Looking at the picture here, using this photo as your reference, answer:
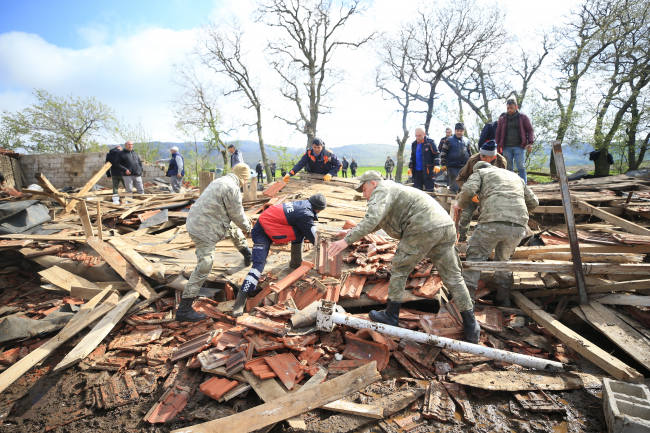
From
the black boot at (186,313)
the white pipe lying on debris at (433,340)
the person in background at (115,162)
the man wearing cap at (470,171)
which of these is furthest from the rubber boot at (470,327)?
the person in background at (115,162)

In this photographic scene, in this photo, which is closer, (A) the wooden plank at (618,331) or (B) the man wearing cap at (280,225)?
(A) the wooden plank at (618,331)

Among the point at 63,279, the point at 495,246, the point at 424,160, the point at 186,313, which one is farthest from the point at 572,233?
the point at 63,279

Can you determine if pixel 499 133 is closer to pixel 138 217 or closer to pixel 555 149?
pixel 555 149

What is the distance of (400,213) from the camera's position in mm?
3457

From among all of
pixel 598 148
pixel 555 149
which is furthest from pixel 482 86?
pixel 555 149

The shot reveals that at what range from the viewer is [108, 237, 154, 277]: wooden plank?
5020 millimetres

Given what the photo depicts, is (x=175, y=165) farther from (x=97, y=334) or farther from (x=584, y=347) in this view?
(x=584, y=347)

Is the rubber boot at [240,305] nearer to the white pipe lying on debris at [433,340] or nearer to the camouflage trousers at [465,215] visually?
the white pipe lying on debris at [433,340]

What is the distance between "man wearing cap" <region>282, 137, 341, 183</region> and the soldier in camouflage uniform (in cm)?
471

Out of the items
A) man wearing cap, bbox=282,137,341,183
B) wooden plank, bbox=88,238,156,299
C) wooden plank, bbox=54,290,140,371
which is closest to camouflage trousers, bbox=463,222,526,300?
wooden plank, bbox=54,290,140,371

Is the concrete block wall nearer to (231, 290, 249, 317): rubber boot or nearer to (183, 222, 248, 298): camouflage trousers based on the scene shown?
(183, 222, 248, 298): camouflage trousers

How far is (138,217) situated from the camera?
796 centimetres

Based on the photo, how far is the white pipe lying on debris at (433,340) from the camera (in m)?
3.09

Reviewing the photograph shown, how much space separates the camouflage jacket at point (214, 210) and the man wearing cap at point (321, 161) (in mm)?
4000
